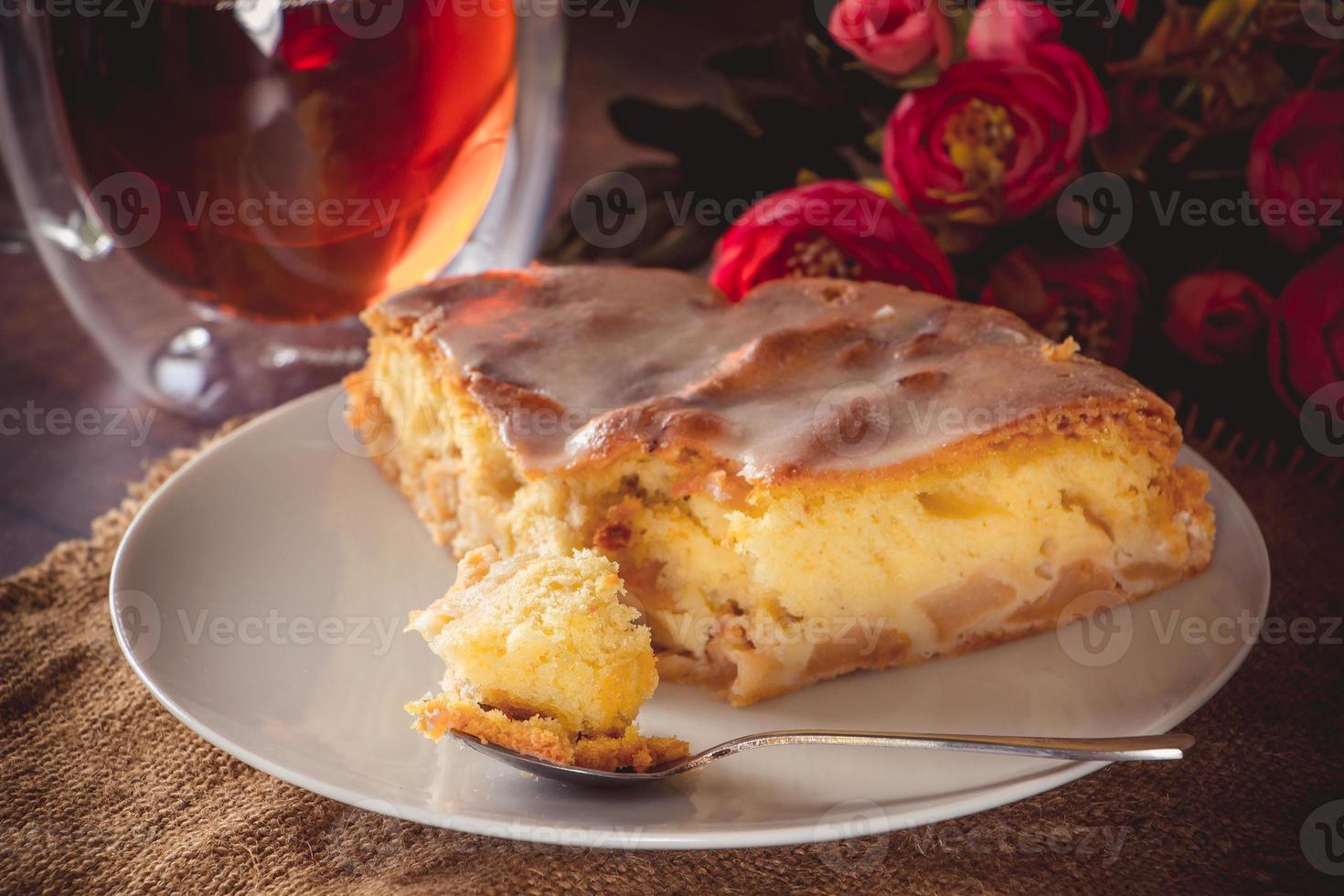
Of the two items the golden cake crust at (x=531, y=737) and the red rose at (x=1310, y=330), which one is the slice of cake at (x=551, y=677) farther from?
the red rose at (x=1310, y=330)

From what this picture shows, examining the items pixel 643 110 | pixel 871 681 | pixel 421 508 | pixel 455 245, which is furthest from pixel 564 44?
pixel 871 681

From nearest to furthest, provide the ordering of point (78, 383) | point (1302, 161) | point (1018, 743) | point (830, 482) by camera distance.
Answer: point (1018, 743)
point (830, 482)
point (1302, 161)
point (78, 383)

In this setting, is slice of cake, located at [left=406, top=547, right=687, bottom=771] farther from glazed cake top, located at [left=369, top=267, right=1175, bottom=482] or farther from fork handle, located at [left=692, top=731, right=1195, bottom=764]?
glazed cake top, located at [left=369, top=267, right=1175, bottom=482]

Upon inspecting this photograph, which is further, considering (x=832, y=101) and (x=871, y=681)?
(x=832, y=101)

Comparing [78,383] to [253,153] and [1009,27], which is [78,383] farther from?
[1009,27]

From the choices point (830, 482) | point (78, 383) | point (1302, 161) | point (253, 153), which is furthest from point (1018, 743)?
point (78, 383)

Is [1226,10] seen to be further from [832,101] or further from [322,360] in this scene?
[322,360]
